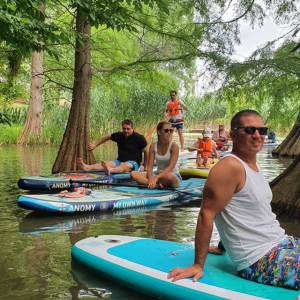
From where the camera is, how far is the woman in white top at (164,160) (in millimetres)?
6144

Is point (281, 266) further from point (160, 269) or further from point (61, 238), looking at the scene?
point (61, 238)

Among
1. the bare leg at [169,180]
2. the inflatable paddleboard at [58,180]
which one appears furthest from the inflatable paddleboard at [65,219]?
the inflatable paddleboard at [58,180]

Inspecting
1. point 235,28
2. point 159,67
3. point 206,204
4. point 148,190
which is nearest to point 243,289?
point 206,204

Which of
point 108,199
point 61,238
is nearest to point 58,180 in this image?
point 108,199

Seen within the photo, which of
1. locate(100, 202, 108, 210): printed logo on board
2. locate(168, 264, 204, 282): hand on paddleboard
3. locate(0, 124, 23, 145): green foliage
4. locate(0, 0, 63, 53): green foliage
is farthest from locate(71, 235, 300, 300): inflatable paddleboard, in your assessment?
locate(0, 124, 23, 145): green foliage

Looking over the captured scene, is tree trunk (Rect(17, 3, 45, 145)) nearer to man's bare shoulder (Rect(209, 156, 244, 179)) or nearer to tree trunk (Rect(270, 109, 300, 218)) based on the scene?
tree trunk (Rect(270, 109, 300, 218))

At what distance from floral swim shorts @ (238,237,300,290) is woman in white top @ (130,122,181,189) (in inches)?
140

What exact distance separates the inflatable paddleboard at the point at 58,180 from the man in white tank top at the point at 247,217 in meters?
4.81

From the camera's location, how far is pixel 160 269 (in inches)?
113

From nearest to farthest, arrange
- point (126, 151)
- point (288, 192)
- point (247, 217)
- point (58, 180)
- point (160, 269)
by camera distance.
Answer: point (247, 217), point (160, 269), point (288, 192), point (58, 180), point (126, 151)

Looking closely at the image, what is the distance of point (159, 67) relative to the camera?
36.7 feet

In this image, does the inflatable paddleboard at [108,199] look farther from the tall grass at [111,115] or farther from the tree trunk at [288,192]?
the tall grass at [111,115]

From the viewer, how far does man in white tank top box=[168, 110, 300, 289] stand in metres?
2.46

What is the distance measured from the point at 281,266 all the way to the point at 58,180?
5.20 meters
